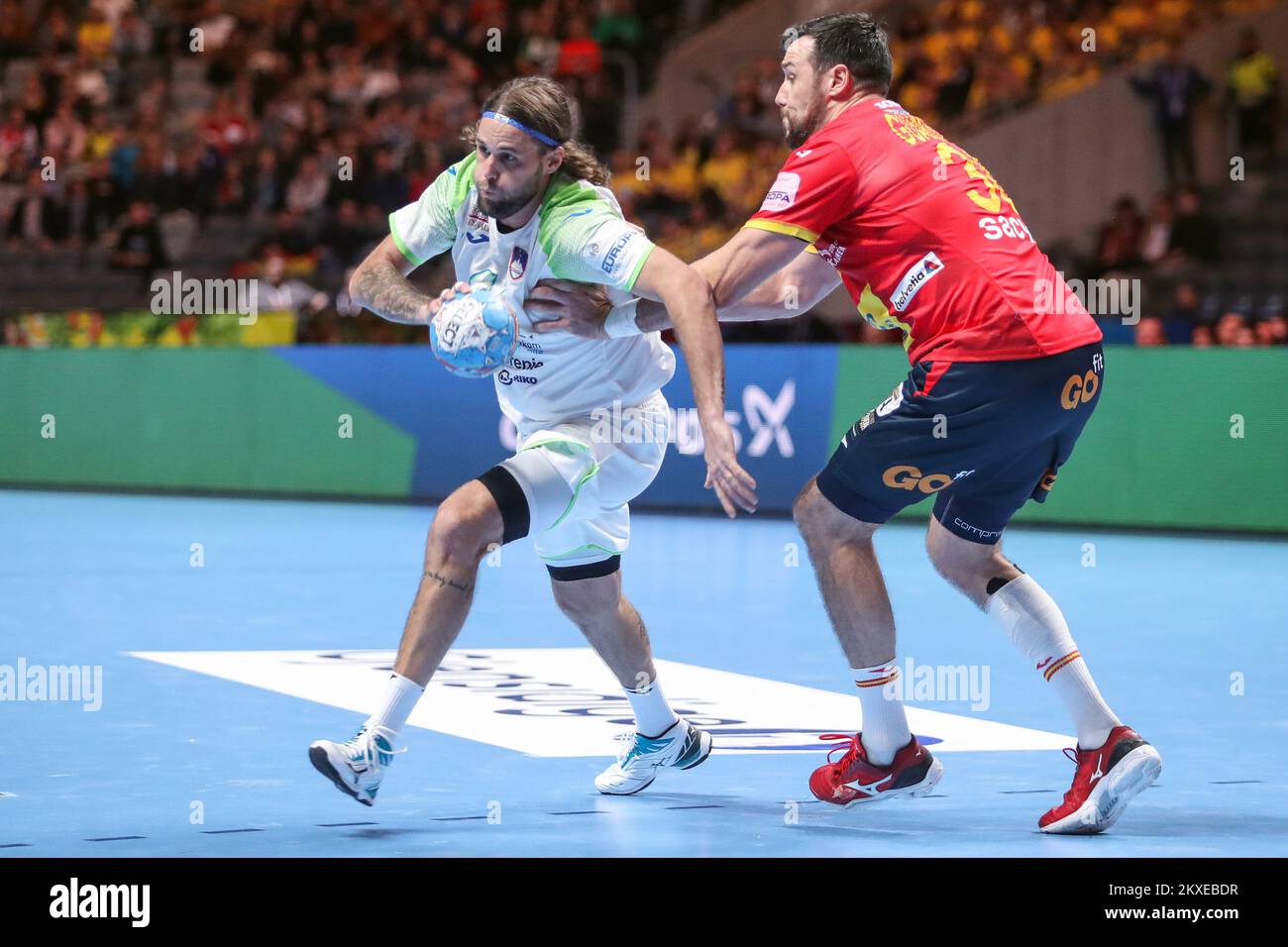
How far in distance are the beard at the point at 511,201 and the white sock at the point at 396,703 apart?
4.66 ft

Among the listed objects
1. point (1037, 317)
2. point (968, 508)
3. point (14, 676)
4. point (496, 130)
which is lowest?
point (14, 676)

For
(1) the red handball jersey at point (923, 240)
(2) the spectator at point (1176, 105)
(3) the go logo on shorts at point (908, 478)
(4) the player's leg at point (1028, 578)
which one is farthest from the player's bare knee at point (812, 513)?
(2) the spectator at point (1176, 105)

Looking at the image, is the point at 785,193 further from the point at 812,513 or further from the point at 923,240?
the point at 812,513

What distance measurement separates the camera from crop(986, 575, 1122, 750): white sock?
580cm

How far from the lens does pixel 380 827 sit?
552cm

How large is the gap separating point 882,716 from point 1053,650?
20.9 inches

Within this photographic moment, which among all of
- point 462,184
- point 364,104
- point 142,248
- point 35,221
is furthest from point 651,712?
point 364,104

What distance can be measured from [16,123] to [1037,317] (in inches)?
858

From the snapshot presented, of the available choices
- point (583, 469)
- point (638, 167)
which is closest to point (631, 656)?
point (583, 469)

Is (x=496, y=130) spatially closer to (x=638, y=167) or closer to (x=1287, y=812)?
(x=1287, y=812)

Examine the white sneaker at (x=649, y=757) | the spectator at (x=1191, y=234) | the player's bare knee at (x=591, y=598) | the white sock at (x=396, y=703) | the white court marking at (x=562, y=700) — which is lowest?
the white court marking at (x=562, y=700)

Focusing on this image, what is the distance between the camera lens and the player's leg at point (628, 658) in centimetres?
630

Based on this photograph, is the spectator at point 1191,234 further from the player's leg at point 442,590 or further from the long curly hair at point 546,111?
the player's leg at point 442,590

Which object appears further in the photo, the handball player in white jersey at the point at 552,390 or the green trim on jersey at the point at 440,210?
the green trim on jersey at the point at 440,210
